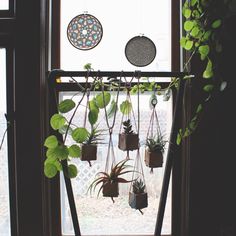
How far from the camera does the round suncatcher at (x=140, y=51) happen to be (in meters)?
1.60

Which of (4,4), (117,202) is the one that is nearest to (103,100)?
(117,202)

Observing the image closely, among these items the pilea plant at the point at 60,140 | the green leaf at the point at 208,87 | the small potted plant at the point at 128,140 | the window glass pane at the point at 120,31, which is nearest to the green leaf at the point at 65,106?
the pilea plant at the point at 60,140

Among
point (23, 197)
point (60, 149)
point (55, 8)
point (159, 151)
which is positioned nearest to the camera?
point (60, 149)

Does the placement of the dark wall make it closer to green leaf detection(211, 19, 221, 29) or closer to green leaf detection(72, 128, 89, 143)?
green leaf detection(211, 19, 221, 29)

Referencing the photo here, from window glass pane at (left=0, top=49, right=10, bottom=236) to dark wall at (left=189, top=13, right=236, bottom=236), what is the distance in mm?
1191

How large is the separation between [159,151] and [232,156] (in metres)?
0.51

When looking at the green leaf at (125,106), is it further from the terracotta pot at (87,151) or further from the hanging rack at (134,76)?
the terracotta pot at (87,151)

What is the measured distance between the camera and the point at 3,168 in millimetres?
1620

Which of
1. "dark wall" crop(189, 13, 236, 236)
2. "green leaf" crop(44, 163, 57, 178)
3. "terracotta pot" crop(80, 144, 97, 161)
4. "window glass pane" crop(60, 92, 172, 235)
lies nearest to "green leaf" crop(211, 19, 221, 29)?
"dark wall" crop(189, 13, 236, 236)

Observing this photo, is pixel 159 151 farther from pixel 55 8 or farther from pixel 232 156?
pixel 55 8

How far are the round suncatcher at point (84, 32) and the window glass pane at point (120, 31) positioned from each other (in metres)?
0.06

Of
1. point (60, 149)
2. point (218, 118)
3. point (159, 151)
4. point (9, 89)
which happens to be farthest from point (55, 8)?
point (218, 118)

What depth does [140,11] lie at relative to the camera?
5.55 feet

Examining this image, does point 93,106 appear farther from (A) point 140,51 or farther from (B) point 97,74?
(A) point 140,51
